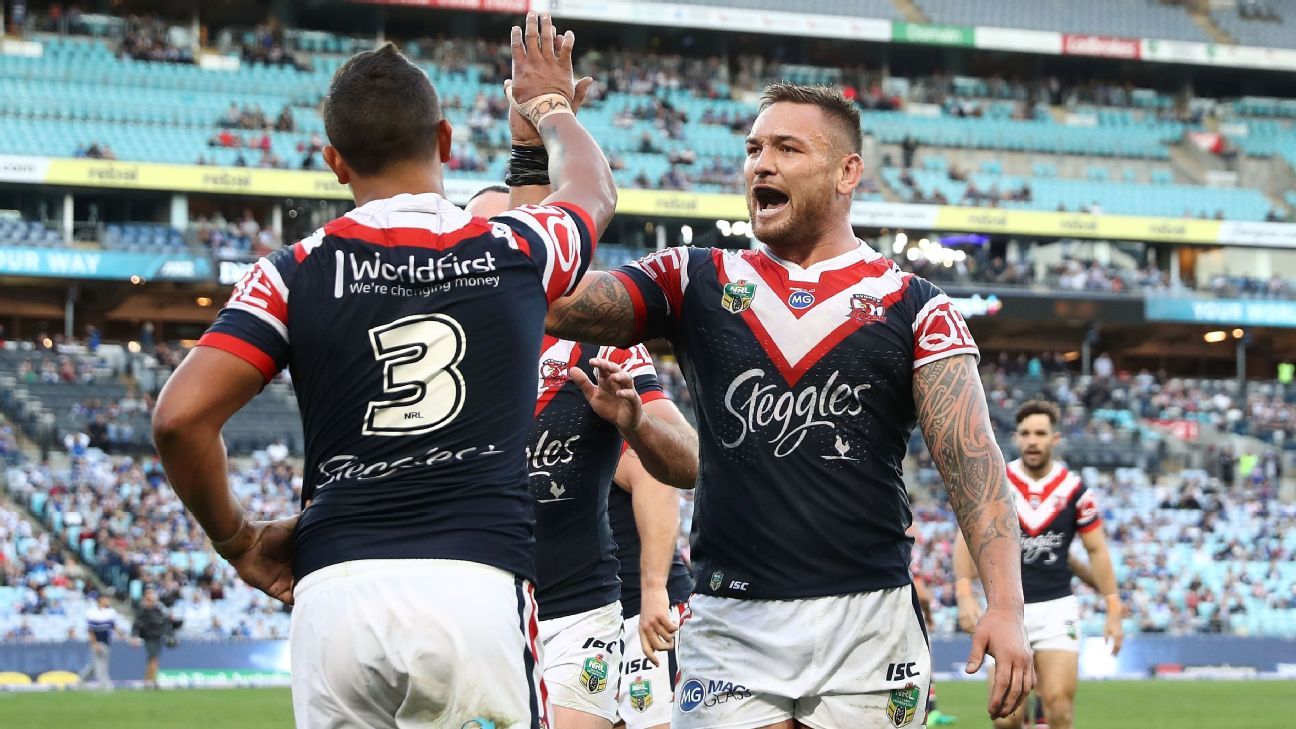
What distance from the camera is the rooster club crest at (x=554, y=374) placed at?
7285 millimetres

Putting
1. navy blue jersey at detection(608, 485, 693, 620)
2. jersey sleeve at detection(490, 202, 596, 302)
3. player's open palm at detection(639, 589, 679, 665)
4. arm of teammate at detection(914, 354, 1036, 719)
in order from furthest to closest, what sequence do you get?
1. navy blue jersey at detection(608, 485, 693, 620)
2. player's open palm at detection(639, 589, 679, 665)
3. arm of teammate at detection(914, 354, 1036, 719)
4. jersey sleeve at detection(490, 202, 596, 302)

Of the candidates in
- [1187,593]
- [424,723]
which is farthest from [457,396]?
[1187,593]

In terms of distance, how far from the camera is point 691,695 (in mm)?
5191

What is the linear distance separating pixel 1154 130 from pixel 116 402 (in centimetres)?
3810

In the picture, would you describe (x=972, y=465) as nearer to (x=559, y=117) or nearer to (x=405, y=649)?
(x=559, y=117)

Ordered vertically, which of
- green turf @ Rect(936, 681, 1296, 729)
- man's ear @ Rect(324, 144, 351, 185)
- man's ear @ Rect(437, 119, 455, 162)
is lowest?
green turf @ Rect(936, 681, 1296, 729)

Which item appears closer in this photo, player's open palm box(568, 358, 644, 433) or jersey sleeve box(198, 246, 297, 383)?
jersey sleeve box(198, 246, 297, 383)

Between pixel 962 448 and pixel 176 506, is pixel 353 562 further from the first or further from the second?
pixel 176 506

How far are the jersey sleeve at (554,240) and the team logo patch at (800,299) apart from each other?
3.10ft

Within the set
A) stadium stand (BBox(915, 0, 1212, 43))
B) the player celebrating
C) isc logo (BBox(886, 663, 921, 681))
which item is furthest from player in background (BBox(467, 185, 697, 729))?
stadium stand (BBox(915, 0, 1212, 43))

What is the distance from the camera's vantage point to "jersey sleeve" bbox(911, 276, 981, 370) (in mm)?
5230

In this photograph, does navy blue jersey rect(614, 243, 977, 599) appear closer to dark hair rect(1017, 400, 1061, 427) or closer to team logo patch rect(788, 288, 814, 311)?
team logo patch rect(788, 288, 814, 311)

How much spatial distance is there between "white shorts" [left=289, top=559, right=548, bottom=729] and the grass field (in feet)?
45.6

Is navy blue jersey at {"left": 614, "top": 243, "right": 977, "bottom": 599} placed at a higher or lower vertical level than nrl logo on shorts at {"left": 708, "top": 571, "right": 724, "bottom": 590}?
higher
